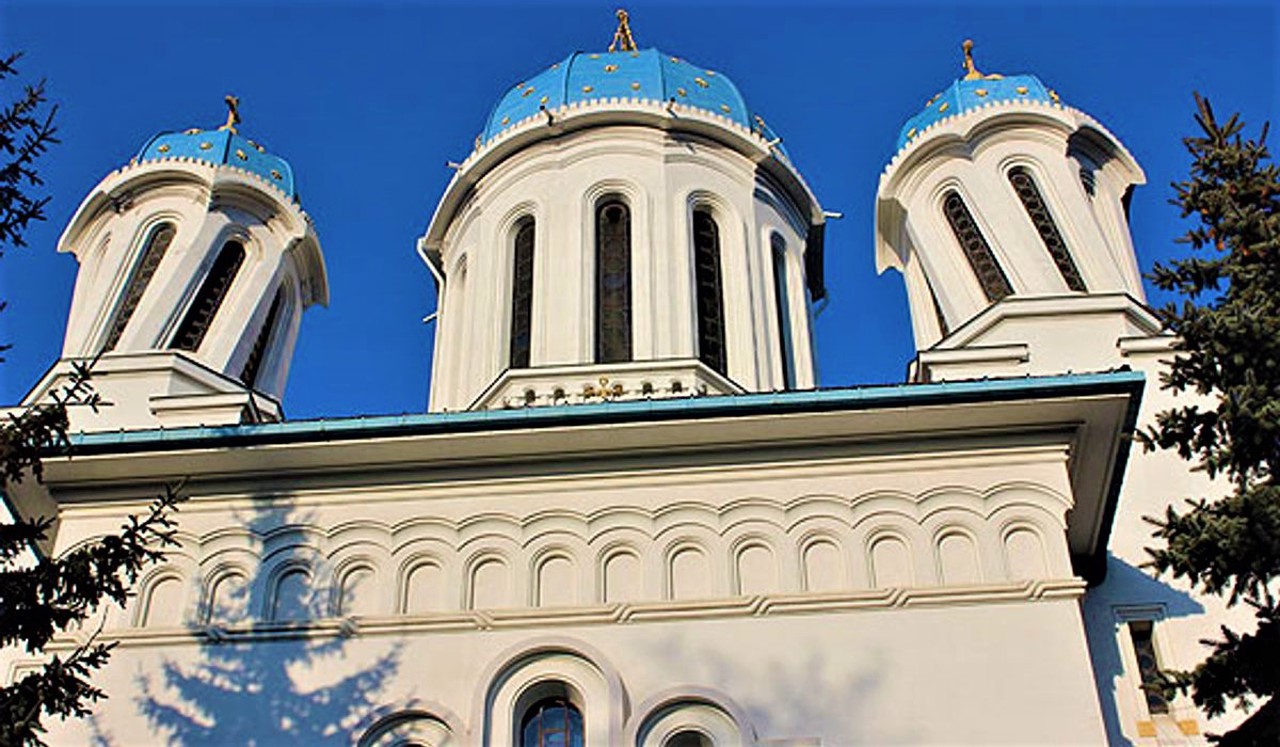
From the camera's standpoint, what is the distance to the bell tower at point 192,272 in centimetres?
1889

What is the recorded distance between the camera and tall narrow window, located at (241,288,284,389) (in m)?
21.1

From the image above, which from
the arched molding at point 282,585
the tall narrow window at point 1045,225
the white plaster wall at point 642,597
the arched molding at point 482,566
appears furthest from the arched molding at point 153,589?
the tall narrow window at point 1045,225

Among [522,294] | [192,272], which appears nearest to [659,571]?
[522,294]

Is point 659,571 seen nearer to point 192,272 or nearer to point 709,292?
point 709,292

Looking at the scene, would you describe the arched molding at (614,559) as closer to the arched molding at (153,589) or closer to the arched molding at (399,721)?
the arched molding at (399,721)

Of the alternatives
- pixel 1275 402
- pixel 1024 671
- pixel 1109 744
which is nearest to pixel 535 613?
pixel 1024 671

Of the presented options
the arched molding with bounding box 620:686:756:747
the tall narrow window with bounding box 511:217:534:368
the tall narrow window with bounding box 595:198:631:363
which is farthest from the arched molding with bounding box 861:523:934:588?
the tall narrow window with bounding box 511:217:534:368

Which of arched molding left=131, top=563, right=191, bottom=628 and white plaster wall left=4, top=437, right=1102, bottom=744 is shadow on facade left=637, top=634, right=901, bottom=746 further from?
arched molding left=131, top=563, right=191, bottom=628

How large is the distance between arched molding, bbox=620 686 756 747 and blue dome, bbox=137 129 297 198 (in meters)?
13.5

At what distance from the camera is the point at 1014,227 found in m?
20.2

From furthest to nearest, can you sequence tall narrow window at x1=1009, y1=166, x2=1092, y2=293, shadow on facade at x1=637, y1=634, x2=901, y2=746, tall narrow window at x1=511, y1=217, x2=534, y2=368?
tall narrow window at x1=1009, y1=166, x2=1092, y2=293 → tall narrow window at x1=511, y1=217, x2=534, y2=368 → shadow on facade at x1=637, y1=634, x2=901, y2=746

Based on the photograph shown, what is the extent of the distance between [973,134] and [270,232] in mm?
10015

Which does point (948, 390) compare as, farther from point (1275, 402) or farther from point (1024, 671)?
point (1275, 402)

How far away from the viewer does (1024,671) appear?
36.8 ft
